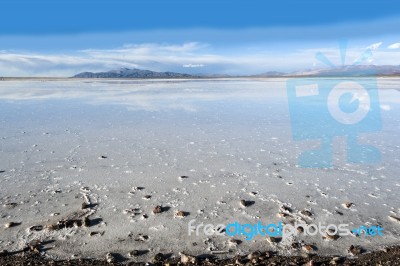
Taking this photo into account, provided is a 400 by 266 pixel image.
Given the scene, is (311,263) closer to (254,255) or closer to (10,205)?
(254,255)

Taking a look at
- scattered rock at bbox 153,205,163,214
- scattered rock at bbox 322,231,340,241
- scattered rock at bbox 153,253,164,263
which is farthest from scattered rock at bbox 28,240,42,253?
scattered rock at bbox 322,231,340,241

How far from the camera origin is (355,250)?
157 inches

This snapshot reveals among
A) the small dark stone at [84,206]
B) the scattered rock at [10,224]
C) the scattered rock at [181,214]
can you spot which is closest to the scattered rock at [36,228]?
the scattered rock at [10,224]

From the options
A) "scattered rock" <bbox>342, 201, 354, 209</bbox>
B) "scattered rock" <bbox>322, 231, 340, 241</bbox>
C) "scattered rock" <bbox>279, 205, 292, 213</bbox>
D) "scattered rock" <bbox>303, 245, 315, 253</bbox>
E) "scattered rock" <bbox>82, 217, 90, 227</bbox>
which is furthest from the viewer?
"scattered rock" <bbox>342, 201, 354, 209</bbox>

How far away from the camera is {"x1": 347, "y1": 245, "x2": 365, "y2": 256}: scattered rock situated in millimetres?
3946

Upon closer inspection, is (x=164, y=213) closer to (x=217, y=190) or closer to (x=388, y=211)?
(x=217, y=190)

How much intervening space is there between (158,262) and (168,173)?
2.93 meters

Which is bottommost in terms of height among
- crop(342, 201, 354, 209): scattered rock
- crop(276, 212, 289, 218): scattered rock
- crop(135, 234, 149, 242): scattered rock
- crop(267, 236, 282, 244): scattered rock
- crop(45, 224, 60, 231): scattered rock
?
crop(267, 236, 282, 244): scattered rock

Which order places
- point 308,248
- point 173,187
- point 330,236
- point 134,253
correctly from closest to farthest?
point 134,253 → point 308,248 → point 330,236 → point 173,187

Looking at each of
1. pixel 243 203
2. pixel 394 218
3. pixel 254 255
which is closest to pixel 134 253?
pixel 254 255

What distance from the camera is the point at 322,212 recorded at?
499cm

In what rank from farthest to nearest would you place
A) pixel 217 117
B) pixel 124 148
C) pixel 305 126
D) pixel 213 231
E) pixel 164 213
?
pixel 217 117, pixel 305 126, pixel 124 148, pixel 164 213, pixel 213 231

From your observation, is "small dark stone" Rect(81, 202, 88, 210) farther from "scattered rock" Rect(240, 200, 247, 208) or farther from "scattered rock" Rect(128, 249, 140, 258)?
"scattered rock" Rect(240, 200, 247, 208)

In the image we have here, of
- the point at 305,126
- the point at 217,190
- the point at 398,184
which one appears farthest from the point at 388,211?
the point at 305,126
